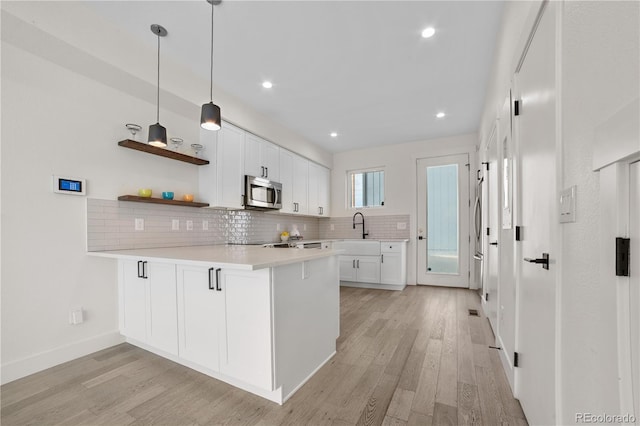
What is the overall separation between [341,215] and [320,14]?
4.22 metres

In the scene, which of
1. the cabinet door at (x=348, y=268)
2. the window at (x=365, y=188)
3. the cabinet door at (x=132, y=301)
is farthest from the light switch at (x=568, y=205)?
the window at (x=365, y=188)

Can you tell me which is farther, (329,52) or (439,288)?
(439,288)

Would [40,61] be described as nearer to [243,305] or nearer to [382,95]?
[243,305]

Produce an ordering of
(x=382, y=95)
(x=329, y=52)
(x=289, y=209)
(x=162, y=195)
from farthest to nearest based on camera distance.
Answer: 1. (x=289, y=209)
2. (x=382, y=95)
3. (x=162, y=195)
4. (x=329, y=52)

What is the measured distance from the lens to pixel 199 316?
1964 millimetres

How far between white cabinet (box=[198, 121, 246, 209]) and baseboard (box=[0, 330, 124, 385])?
5.40ft

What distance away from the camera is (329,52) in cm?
266

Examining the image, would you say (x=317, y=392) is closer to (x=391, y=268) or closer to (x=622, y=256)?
(x=622, y=256)

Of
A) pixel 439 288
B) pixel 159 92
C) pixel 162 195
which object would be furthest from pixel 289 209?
pixel 439 288

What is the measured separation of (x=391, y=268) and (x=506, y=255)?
2.79 metres

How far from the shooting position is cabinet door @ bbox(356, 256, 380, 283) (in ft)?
16.3

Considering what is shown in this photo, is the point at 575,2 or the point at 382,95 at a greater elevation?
the point at 382,95

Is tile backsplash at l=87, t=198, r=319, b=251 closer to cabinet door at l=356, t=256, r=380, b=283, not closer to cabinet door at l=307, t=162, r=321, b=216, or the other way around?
cabinet door at l=307, t=162, r=321, b=216

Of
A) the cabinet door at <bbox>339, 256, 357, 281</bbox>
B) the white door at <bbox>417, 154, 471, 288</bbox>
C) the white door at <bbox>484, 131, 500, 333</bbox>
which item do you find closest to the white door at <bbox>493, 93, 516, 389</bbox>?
the white door at <bbox>484, 131, 500, 333</bbox>
